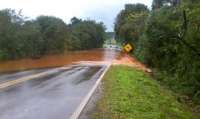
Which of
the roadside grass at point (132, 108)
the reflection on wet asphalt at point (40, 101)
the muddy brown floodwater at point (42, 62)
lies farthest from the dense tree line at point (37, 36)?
the roadside grass at point (132, 108)

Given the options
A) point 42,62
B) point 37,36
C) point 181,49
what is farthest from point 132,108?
point 37,36

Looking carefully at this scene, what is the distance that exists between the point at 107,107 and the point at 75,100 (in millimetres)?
2197

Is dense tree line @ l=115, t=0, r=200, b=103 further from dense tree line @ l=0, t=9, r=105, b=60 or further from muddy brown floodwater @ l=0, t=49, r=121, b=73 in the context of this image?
dense tree line @ l=0, t=9, r=105, b=60

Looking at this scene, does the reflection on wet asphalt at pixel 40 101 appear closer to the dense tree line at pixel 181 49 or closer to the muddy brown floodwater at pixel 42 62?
the dense tree line at pixel 181 49

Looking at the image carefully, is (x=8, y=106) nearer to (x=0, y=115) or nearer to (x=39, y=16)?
(x=0, y=115)

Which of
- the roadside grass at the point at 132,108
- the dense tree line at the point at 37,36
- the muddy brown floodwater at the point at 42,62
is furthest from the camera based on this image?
the dense tree line at the point at 37,36

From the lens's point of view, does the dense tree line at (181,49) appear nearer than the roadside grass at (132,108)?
No

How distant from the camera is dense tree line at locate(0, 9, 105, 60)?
5212 centimetres

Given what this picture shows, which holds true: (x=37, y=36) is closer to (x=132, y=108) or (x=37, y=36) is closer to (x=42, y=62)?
(x=42, y=62)

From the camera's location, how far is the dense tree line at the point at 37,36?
52125 mm

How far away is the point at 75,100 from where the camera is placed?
1478 cm

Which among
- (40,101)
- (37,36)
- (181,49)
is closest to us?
(40,101)

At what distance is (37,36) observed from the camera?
66.8 meters

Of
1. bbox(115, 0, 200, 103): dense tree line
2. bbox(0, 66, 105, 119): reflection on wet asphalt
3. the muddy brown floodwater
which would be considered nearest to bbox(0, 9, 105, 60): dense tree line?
the muddy brown floodwater
